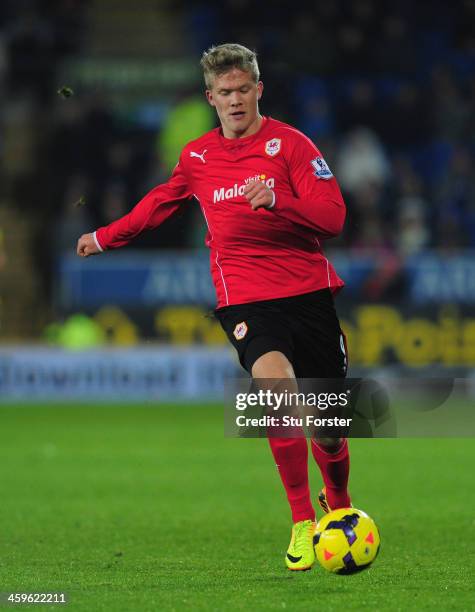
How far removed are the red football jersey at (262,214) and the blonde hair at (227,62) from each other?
292 mm

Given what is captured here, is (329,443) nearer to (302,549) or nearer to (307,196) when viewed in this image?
(302,549)

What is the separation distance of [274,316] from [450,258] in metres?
11.0

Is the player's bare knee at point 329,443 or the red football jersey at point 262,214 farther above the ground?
the red football jersey at point 262,214

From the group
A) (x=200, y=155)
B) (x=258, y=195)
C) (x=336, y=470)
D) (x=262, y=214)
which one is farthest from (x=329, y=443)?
(x=200, y=155)

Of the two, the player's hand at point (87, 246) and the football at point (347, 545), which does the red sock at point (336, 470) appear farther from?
the player's hand at point (87, 246)

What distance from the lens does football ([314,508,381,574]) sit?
211 inches

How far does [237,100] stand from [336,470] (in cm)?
163

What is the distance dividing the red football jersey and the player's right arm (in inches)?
4.6

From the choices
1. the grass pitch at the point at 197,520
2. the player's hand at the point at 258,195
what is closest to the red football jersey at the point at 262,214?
the player's hand at the point at 258,195

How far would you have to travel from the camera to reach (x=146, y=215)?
620cm

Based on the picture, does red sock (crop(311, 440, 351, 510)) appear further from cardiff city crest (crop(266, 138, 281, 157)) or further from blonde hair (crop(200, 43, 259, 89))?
blonde hair (crop(200, 43, 259, 89))

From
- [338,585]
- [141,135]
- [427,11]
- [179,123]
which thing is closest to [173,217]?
[338,585]

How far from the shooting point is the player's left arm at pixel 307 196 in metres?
5.42

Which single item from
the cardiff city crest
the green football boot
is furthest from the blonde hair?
the green football boot
